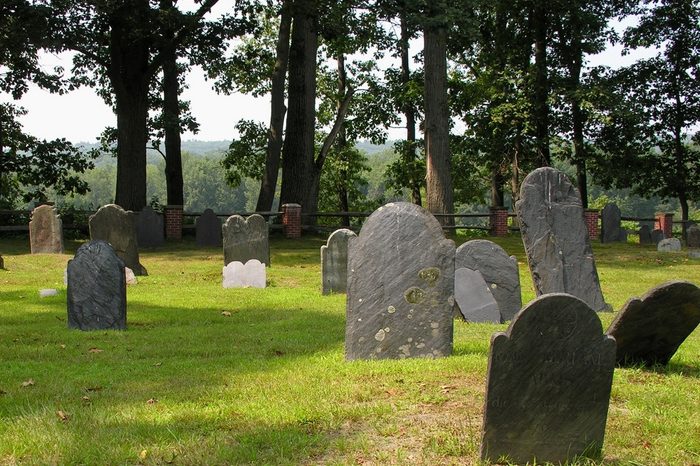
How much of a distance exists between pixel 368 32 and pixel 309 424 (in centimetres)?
2476

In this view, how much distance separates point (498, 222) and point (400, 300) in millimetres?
27861

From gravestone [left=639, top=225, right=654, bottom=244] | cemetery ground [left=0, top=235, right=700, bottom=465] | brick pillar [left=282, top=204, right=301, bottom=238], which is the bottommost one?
cemetery ground [left=0, top=235, right=700, bottom=465]

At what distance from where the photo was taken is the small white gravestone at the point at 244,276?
57.3 feet

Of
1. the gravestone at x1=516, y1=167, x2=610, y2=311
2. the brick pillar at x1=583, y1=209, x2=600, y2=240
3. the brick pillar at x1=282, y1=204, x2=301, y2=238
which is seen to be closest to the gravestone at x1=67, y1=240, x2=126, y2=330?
the gravestone at x1=516, y1=167, x2=610, y2=311

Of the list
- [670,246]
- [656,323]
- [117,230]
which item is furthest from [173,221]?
[656,323]

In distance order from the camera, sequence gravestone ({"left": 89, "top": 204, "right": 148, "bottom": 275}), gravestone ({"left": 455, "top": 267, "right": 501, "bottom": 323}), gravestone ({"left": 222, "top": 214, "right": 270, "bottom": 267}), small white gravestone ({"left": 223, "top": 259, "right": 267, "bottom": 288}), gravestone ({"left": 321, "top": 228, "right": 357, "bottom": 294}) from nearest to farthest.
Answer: gravestone ({"left": 455, "top": 267, "right": 501, "bottom": 323}) → gravestone ({"left": 321, "top": 228, "right": 357, "bottom": 294}) → small white gravestone ({"left": 223, "top": 259, "right": 267, "bottom": 288}) → gravestone ({"left": 89, "top": 204, "right": 148, "bottom": 275}) → gravestone ({"left": 222, "top": 214, "right": 270, "bottom": 267})

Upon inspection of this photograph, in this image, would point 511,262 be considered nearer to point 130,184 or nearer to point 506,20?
point 130,184

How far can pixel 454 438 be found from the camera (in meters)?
5.46

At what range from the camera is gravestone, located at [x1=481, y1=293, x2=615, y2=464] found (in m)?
5.12

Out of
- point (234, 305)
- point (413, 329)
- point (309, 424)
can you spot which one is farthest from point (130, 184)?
point (309, 424)

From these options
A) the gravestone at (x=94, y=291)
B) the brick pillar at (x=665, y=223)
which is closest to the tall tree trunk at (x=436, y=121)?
the brick pillar at (x=665, y=223)

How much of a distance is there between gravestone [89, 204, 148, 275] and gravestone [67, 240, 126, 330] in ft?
24.8

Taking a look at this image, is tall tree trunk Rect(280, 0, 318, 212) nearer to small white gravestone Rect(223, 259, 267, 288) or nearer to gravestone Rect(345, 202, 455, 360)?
small white gravestone Rect(223, 259, 267, 288)

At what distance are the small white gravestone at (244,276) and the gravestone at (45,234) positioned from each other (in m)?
8.36
